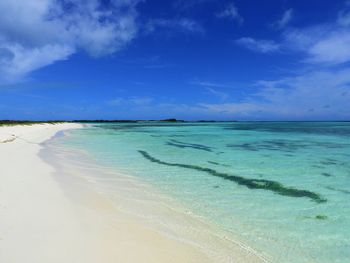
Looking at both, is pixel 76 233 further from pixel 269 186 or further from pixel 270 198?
pixel 269 186

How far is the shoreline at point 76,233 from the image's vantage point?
3697mm

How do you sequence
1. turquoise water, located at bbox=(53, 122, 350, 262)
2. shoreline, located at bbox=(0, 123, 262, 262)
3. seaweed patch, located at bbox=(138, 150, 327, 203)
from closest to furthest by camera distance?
1. shoreline, located at bbox=(0, 123, 262, 262)
2. turquoise water, located at bbox=(53, 122, 350, 262)
3. seaweed patch, located at bbox=(138, 150, 327, 203)

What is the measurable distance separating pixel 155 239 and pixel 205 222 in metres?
1.21

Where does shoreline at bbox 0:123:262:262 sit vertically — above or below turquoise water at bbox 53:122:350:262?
above

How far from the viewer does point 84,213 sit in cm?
536

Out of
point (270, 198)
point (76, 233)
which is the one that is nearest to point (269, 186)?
point (270, 198)

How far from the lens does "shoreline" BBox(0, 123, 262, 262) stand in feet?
12.1

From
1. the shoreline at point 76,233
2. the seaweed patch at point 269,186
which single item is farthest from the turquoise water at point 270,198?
the shoreline at point 76,233

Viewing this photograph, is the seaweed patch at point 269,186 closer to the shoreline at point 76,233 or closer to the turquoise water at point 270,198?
the turquoise water at point 270,198

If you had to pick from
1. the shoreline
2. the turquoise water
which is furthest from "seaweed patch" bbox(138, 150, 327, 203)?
the shoreline

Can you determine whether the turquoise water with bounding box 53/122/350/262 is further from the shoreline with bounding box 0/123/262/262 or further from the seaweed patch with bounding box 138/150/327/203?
the shoreline with bounding box 0/123/262/262

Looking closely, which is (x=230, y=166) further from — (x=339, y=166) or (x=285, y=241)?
(x=285, y=241)

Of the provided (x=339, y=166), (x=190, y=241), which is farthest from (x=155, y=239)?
(x=339, y=166)

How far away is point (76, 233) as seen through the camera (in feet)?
14.3
